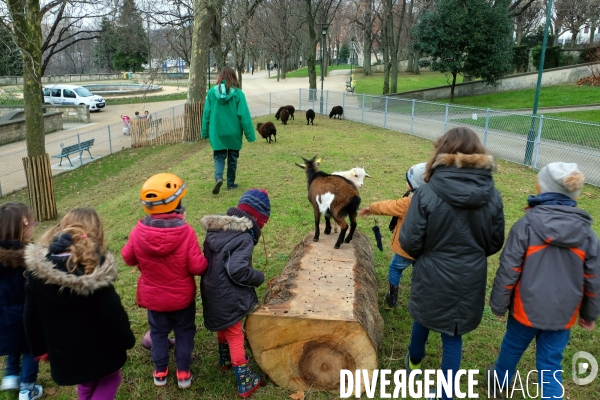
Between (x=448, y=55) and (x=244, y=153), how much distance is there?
1692 centimetres

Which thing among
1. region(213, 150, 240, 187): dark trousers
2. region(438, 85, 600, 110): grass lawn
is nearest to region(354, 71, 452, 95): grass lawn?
region(438, 85, 600, 110): grass lawn

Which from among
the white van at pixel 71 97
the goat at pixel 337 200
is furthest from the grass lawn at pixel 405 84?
the goat at pixel 337 200

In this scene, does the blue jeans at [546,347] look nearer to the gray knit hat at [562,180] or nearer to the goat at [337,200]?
the gray knit hat at [562,180]

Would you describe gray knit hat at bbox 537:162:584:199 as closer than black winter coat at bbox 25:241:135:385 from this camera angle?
No

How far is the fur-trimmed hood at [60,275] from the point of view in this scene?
241cm

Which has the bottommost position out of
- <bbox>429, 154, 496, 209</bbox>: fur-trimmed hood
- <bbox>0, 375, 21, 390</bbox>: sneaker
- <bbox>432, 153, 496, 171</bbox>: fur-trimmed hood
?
<bbox>0, 375, 21, 390</bbox>: sneaker

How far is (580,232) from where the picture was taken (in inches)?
104

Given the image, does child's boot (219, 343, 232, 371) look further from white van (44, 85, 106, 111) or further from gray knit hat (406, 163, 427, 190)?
white van (44, 85, 106, 111)

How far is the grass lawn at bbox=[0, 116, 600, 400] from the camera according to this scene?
3488 mm

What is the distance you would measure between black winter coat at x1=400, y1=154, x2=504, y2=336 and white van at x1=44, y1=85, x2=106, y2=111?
31.4 meters

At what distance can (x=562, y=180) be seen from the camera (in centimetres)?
268

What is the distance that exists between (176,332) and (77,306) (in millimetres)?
926

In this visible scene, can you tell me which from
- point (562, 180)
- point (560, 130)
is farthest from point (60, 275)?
point (560, 130)

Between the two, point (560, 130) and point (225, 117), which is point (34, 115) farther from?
point (560, 130)
